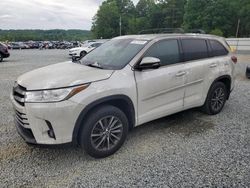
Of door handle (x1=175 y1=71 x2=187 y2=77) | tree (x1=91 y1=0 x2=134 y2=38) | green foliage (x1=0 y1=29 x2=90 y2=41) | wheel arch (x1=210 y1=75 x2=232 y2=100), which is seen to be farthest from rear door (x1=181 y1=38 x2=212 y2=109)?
green foliage (x1=0 y1=29 x2=90 y2=41)

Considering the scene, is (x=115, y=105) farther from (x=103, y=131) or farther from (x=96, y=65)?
(x=96, y=65)

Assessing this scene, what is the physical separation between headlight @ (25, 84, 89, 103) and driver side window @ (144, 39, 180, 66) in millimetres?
1417

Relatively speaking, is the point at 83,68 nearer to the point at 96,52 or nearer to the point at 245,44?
the point at 96,52

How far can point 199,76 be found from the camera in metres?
4.53

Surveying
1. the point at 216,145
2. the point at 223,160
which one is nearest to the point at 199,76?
the point at 216,145

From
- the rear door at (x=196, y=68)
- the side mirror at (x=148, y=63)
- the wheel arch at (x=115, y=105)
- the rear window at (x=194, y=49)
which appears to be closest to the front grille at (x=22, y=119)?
the wheel arch at (x=115, y=105)

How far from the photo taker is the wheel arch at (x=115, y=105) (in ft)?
10.1

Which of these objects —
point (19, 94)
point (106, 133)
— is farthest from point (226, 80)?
point (19, 94)

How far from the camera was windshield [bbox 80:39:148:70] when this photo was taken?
370 cm

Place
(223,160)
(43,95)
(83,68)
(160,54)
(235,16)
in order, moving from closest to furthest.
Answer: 1. (43,95)
2. (223,160)
3. (83,68)
4. (160,54)
5. (235,16)

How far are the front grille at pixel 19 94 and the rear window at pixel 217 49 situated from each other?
3.69 m

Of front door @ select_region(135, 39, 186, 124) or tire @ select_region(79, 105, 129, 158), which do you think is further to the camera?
front door @ select_region(135, 39, 186, 124)

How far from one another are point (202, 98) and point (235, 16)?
60.4 m

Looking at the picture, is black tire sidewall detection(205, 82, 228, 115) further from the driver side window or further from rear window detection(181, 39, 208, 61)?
the driver side window
